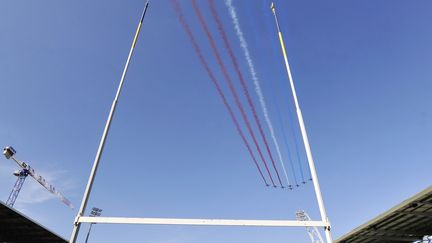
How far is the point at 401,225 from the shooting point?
2156cm

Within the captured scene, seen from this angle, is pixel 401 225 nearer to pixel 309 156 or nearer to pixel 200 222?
pixel 309 156

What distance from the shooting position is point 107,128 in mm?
15109

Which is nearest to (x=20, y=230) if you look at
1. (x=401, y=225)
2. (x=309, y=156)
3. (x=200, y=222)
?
(x=200, y=222)

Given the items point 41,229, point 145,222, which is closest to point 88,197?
point 145,222

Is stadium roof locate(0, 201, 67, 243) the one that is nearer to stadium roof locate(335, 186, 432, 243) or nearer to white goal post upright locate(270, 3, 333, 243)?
white goal post upright locate(270, 3, 333, 243)

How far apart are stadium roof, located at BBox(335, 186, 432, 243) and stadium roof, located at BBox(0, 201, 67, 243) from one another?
25.0 metres

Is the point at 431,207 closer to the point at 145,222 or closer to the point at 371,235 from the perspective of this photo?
the point at 371,235

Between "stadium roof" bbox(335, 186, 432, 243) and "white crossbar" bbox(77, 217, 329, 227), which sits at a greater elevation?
"stadium roof" bbox(335, 186, 432, 243)

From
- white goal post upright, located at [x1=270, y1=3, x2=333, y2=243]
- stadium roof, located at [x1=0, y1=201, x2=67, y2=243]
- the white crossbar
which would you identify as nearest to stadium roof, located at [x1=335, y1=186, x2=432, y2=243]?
white goal post upright, located at [x1=270, y1=3, x2=333, y2=243]

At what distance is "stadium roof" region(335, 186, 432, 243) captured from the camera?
17.5 meters

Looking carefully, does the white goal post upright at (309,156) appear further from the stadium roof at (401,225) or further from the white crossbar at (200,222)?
the stadium roof at (401,225)

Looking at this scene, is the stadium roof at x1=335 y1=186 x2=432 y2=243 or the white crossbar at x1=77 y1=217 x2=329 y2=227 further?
the stadium roof at x1=335 y1=186 x2=432 y2=243

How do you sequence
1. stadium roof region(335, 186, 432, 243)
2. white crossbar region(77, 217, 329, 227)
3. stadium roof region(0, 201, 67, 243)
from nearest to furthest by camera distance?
white crossbar region(77, 217, 329, 227) → stadium roof region(335, 186, 432, 243) → stadium roof region(0, 201, 67, 243)

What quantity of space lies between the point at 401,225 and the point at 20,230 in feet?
101
